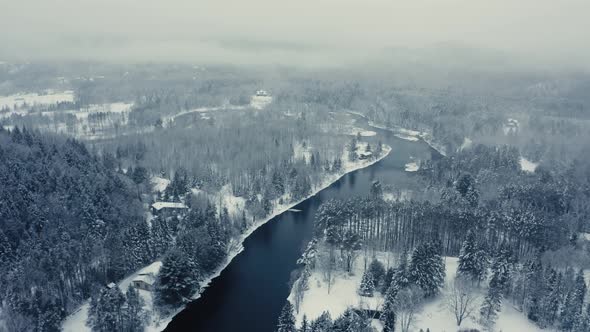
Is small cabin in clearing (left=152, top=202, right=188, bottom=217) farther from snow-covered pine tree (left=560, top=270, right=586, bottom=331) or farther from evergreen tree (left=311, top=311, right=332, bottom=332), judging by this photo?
snow-covered pine tree (left=560, top=270, right=586, bottom=331)

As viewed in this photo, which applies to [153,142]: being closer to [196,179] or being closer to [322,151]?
[196,179]

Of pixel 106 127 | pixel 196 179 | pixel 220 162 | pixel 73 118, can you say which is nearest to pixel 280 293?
pixel 196 179

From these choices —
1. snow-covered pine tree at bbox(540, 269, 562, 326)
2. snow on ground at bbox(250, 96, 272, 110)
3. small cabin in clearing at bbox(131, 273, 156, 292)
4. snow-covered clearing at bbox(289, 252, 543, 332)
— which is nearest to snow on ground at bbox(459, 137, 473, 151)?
snow-covered clearing at bbox(289, 252, 543, 332)

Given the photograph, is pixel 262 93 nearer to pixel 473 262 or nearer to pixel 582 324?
pixel 473 262

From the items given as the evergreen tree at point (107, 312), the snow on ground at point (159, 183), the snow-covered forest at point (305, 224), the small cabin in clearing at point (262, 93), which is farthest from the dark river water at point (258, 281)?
the small cabin in clearing at point (262, 93)

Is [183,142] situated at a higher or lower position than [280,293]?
higher

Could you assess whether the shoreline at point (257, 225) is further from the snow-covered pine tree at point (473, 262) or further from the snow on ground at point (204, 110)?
the snow on ground at point (204, 110)
